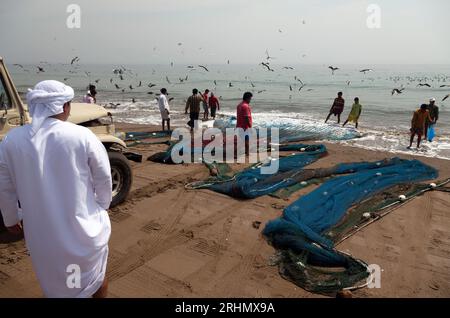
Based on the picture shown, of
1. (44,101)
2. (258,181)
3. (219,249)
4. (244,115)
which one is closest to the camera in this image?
(44,101)

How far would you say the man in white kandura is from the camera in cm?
198

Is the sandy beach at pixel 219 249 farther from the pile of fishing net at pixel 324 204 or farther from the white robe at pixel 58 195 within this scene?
the white robe at pixel 58 195

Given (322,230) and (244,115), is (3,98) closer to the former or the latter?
(322,230)

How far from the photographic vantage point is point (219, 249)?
4332mm

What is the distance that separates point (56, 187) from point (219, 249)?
271 centimetres

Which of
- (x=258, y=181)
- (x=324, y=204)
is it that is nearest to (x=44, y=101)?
(x=324, y=204)

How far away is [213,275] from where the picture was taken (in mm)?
3752

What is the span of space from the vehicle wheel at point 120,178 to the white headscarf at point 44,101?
319cm

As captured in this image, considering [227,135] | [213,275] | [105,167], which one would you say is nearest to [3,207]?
[105,167]

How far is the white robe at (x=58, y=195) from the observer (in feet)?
6.48

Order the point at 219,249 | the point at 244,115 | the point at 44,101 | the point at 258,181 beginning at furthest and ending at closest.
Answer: the point at 244,115 < the point at 258,181 < the point at 219,249 < the point at 44,101

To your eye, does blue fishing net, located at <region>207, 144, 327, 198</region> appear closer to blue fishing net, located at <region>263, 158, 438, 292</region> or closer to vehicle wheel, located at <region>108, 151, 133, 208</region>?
blue fishing net, located at <region>263, 158, 438, 292</region>
